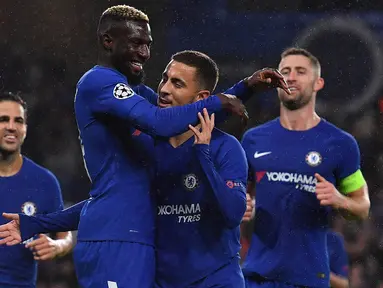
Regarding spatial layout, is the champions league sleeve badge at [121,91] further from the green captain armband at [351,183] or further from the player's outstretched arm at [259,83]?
the green captain armband at [351,183]

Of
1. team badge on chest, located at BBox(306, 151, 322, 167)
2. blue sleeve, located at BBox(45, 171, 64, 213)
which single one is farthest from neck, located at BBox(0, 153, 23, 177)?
team badge on chest, located at BBox(306, 151, 322, 167)

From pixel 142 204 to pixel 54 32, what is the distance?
28.6 feet

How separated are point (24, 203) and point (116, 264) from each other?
93.8 inches

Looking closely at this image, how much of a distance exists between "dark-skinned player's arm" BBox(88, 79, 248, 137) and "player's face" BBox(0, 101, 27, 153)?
7.87ft

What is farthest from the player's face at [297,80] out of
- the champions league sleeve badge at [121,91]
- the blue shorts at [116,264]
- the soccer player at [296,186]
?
the blue shorts at [116,264]

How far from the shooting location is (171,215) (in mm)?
4152

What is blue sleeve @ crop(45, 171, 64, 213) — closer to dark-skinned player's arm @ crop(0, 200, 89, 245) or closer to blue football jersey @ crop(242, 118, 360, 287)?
blue football jersey @ crop(242, 118, 360, 287)

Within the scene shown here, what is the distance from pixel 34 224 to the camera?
422 centimetres

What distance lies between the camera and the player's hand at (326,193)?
497 centimetres

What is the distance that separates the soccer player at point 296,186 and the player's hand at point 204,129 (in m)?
1.43

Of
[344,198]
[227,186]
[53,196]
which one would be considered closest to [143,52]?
[227,186]

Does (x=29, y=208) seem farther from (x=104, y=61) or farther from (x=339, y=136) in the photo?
(x=104, y=61)

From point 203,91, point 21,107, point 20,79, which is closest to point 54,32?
point 20,79

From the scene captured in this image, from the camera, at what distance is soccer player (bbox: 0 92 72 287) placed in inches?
230
